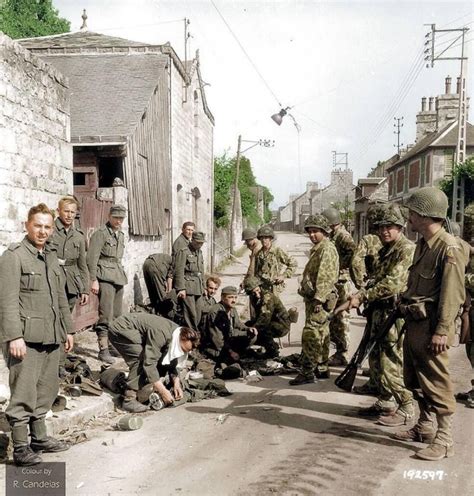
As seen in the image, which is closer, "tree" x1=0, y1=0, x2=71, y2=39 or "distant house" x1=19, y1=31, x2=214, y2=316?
"distant house" x1=19, y1=31, x2=214, y2=316

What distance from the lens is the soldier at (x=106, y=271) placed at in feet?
23.6

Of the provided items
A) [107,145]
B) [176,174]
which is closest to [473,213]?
[107,145]

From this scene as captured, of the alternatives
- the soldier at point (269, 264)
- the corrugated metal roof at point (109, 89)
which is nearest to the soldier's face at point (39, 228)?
the soldier at point (269, 264)

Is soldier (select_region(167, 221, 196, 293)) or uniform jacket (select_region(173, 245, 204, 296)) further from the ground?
soldier (select_region(167, 221, 196, 293))

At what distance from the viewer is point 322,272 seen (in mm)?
6184

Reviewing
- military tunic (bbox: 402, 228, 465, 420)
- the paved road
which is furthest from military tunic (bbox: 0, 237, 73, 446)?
military tunic (bbox: 402, 228, 465, 420)

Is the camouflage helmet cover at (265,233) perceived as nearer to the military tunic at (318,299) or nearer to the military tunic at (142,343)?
the military tunic at (318,299)

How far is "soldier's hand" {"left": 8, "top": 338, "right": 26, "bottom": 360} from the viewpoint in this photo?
391 centimetres

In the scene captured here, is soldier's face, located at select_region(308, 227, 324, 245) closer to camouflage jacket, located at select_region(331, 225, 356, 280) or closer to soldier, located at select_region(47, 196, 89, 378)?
camouflage jacket, located at select_region(331, 225, 356, 280)

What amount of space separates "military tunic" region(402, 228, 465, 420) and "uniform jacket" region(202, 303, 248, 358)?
339 cm

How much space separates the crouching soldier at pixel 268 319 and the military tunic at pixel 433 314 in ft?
11.7

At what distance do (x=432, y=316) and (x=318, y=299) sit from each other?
2021 millimetres

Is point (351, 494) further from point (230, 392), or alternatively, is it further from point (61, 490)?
point (230, 392)

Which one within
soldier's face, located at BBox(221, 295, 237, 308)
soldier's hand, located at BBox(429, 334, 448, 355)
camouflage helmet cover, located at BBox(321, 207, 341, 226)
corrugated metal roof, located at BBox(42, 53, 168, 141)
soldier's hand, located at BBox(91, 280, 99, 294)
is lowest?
soldier's face, located at BBox(221, 295, 237, 308)
